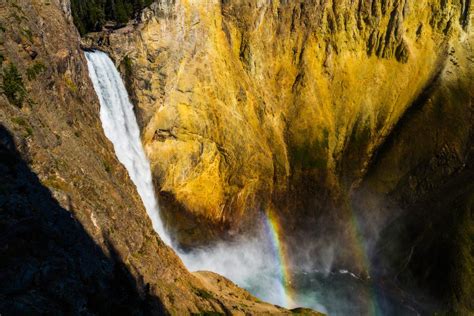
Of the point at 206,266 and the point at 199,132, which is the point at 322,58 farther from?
the point at 206,266

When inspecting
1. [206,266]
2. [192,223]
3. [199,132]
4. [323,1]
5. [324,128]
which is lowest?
[206,266]

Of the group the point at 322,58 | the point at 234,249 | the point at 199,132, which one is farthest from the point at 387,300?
the point at 322,58

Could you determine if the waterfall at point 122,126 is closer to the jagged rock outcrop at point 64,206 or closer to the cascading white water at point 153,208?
the cascading white water at point 153,208

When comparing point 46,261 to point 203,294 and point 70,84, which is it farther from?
point 70,84

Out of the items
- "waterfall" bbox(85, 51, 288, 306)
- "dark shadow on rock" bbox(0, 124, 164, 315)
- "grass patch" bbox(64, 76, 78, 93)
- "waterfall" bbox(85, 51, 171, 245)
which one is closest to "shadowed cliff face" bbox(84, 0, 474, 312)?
"waterfall" bbox(85, 51, 171, 245)

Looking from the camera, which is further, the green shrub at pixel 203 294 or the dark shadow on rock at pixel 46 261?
the green shrub at pixel 203 294

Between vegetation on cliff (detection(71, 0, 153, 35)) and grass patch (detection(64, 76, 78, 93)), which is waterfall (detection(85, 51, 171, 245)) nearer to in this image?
grass patch (detection(64, 76, 78, 93))

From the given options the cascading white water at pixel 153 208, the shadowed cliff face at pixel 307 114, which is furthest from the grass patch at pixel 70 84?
the shadowed cliff face at pixel 307 114
